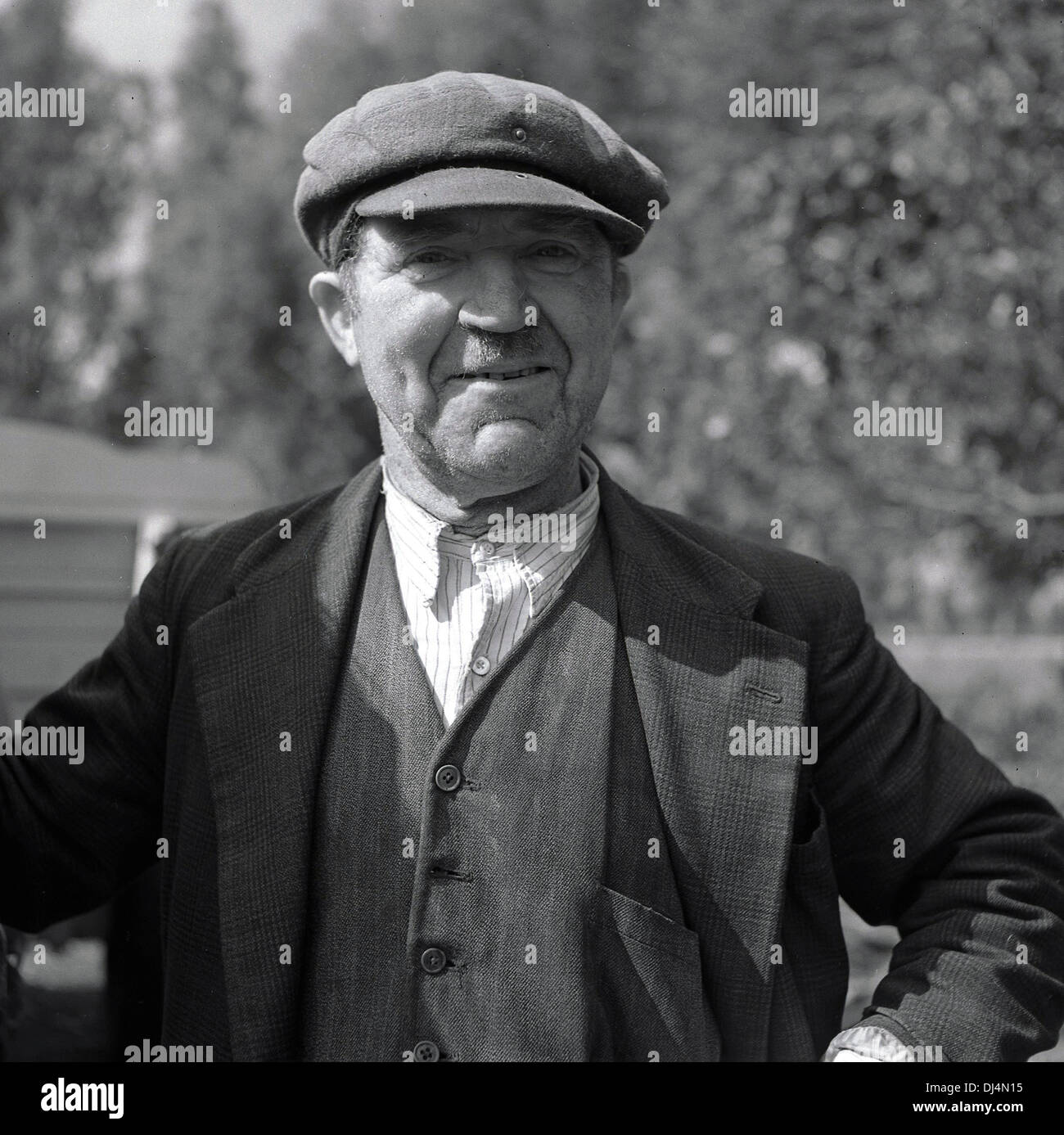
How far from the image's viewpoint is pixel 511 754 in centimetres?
175

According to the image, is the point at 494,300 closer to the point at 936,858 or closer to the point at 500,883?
the point at 500,883

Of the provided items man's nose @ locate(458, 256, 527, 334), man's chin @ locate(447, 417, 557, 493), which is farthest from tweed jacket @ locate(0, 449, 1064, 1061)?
man's nose @ locate(458, 256, 527, 334)

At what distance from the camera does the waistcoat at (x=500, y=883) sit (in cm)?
168

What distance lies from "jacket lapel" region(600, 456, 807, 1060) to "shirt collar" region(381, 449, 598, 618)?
0.27 feet

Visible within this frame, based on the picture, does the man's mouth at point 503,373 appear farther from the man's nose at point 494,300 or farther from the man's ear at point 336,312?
the man's ear at point 336,312

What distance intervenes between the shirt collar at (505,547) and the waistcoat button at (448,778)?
0.85 ft

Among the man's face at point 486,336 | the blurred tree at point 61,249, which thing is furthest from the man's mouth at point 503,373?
the blurred tree at point 61,249

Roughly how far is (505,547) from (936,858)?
2.50 ft

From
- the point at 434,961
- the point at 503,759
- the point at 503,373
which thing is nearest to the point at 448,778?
the point at 503,759

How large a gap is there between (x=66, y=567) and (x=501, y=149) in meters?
3.40

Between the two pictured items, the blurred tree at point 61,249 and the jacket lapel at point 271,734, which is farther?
the blurred tree at point 61,249

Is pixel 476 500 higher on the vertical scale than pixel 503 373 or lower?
lower

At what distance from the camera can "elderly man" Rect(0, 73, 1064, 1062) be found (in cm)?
171
